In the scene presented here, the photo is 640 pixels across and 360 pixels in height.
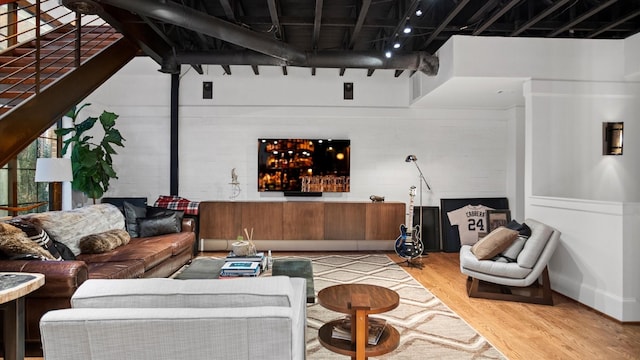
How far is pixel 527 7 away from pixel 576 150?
6.41 feet

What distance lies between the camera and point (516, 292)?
4.07 meters

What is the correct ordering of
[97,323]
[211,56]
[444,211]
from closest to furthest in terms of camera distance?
1. [97,323]
2. [211,56]
3. [444,211]

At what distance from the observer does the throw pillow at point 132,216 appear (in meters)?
5.15

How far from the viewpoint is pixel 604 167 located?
16.3 ft

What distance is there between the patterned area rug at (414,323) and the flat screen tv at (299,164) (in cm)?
193

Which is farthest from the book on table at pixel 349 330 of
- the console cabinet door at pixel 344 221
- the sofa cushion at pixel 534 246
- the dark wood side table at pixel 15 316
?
the console cabinet door at pixel 344 221

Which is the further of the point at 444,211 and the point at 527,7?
the point at 444,211

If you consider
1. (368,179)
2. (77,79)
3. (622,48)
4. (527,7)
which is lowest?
(368,179)

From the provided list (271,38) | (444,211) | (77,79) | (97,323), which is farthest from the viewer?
(444,211)

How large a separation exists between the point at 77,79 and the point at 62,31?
225 centimetres

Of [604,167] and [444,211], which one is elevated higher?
[604,167]

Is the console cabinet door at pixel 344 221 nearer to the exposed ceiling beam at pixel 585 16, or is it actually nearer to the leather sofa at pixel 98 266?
the leather sofa at pixel 98 266

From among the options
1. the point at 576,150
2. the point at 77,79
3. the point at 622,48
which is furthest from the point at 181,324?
the point at 622,48

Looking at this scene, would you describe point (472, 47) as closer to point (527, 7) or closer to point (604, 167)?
point (527, 7)
